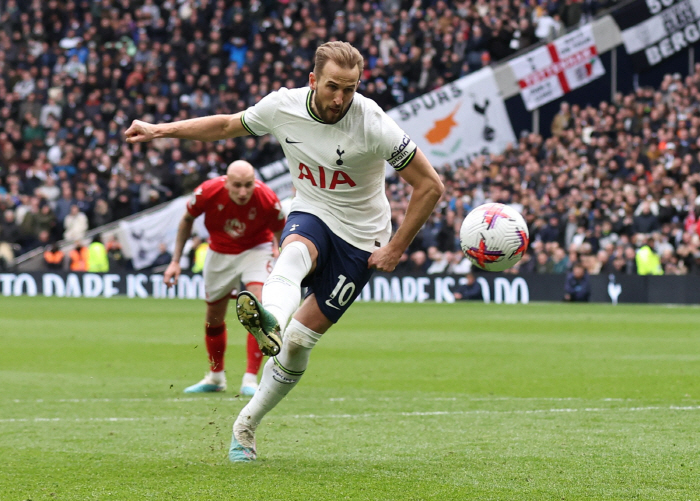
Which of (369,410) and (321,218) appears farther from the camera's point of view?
(369,410)

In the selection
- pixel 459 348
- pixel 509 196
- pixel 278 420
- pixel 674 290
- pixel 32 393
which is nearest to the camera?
pixel 278 420

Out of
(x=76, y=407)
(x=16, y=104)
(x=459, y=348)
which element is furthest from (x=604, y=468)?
(x=16, y=104)

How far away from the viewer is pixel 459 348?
15086 mm

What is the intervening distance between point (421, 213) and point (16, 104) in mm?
29389

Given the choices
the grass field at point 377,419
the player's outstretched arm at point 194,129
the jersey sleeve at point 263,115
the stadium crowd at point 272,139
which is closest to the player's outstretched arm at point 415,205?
the jersey sleeve at point 263,115

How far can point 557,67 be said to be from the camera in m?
30.2

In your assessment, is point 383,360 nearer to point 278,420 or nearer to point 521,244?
point 278,420

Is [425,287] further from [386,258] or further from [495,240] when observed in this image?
[386,258]

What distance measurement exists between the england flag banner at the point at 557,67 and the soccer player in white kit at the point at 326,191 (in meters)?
24.2

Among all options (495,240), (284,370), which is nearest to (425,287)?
(495,240)

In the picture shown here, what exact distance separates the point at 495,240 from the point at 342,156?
113 cm

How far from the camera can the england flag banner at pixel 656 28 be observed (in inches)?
1194

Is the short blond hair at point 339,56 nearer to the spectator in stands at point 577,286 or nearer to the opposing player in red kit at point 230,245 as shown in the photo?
the opposing player in red kit at point 230,245

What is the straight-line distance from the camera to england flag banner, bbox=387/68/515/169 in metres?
29.8
